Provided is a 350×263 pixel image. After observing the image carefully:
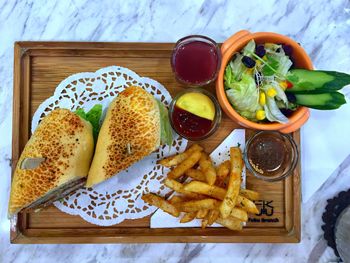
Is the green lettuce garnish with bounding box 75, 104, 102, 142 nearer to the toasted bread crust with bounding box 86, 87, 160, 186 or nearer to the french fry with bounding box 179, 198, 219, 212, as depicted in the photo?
the toasted bread crust with bounding box 86, 87, 160, 186

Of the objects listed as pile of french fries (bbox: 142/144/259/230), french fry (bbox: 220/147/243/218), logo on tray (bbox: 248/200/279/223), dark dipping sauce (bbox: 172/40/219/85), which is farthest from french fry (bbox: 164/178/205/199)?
dark dipping sauce (bbox: 172/40/219/85)

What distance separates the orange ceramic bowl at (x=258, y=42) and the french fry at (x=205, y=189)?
22 cm

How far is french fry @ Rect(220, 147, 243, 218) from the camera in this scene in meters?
1.27

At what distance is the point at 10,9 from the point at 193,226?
38.2 inches

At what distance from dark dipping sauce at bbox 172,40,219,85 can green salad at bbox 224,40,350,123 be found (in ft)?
0.20

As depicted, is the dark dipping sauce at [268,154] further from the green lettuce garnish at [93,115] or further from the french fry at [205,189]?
the green lettuce garnish at [93,115]

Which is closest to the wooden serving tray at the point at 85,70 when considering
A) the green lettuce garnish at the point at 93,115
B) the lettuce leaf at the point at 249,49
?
the green lettuce garnish at the point at 93,115

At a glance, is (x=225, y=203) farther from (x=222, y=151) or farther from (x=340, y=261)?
(x=340, y=261)

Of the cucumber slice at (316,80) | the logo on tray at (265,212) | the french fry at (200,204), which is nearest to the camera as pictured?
the cucumber slice at (316,80)

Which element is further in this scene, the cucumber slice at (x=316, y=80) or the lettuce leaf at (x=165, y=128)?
the lettuce leaf at (x=165, y=128)

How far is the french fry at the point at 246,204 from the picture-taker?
1327 mm

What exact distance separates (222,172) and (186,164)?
4.6 inches

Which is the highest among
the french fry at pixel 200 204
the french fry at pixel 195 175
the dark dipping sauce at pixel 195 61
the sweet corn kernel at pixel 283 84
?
the dark dipping sauce at pixel 195 61

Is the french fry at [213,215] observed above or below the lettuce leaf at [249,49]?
below
